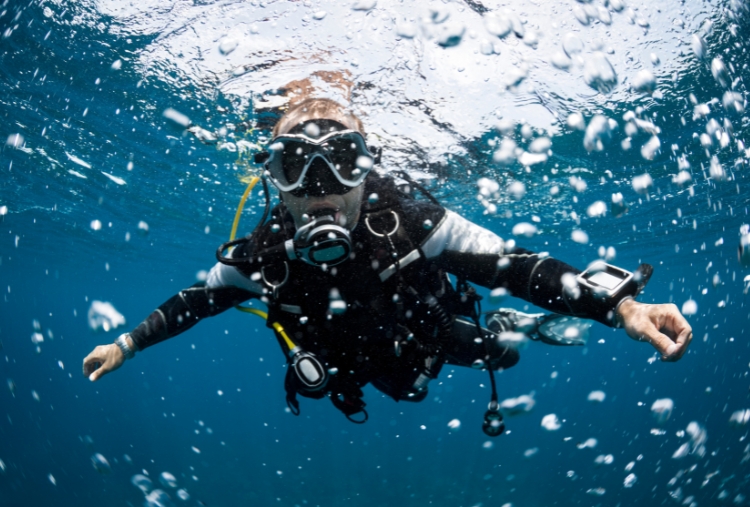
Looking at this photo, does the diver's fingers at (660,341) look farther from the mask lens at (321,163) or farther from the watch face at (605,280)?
the mask lens at (321,163)

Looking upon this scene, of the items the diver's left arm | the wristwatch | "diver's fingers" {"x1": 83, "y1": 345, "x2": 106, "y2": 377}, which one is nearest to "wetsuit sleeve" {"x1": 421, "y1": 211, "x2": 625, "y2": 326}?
the diver's left arm

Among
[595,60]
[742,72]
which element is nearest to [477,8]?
[595,60]

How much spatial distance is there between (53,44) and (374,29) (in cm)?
578

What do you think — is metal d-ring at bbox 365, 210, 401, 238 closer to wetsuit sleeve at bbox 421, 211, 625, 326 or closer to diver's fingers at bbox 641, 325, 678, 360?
wetsuit sleeve at bbox 421, 211, 625, 326

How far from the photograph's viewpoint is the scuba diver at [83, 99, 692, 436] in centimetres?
330

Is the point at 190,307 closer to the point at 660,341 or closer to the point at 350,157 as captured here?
the point at 350,157

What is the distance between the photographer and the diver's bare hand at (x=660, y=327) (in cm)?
213

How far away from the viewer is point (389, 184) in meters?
4.04

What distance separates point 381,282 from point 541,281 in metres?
1.39

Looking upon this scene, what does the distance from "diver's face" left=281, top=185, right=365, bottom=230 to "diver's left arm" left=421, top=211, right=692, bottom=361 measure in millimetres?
735

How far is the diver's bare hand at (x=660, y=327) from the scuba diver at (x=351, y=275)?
0.26 meters

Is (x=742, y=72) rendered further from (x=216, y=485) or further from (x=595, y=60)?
(x=216, y=485)

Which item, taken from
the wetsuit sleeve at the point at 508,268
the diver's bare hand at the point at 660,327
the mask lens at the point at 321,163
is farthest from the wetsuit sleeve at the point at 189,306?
the diver's bare hand at the point at 660,327

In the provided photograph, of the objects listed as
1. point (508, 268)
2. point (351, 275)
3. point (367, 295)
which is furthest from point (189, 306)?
point (508, 268)
